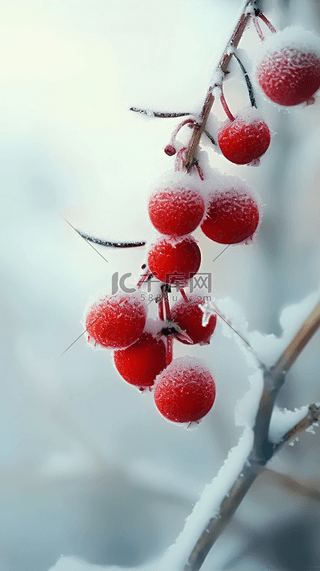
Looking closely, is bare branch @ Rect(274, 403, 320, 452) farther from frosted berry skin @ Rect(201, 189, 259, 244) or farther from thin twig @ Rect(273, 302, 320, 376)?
frosted berry skin @ Rect(201, 189, 259, 244)

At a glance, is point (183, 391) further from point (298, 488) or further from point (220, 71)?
point (298, 488)

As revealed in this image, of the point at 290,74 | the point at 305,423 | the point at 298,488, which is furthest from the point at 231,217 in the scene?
the point at 298,488

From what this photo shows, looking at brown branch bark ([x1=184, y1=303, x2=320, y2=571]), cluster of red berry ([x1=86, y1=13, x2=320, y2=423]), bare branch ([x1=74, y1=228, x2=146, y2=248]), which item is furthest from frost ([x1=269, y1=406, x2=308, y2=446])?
bare branch ([x1=74, y1=228, x2=146, y2=248])

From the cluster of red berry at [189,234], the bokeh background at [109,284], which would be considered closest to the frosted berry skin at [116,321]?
the cluster of red berry at [189,234]

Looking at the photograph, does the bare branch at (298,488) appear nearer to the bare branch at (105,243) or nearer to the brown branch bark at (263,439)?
the brown branch bark at (263,439)

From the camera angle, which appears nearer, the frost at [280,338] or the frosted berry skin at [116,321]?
the frosted berry skin at [116,321]

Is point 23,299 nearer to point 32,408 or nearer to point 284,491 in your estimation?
point 32,408
